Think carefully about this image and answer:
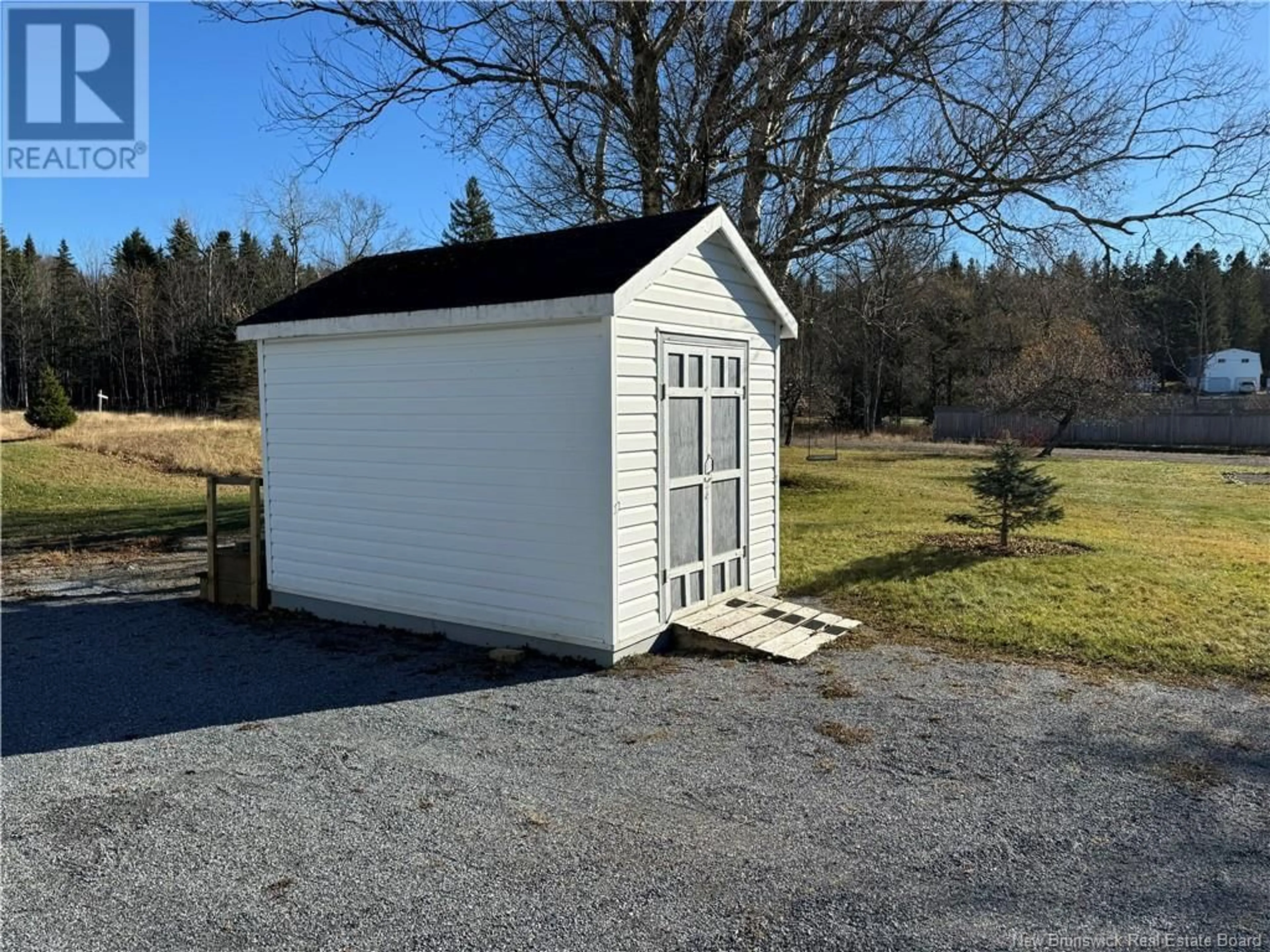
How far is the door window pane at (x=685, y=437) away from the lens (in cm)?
655

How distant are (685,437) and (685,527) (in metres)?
0.70

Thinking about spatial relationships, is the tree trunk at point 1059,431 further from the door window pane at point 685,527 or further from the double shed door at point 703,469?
the door window pane at point 685,527

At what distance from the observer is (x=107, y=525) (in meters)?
14.3

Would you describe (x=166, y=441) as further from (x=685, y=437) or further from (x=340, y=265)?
(x=685, y=437)

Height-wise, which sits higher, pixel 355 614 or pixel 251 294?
pixel 251 294

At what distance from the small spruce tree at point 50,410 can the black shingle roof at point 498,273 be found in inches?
838

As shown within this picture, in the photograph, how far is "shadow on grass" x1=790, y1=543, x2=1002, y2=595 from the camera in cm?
858

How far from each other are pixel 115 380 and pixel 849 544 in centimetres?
4775

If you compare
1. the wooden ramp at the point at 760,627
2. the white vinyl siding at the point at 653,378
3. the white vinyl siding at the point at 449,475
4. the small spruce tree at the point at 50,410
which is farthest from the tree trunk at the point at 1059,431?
the small spruce tree at the point at 50,410

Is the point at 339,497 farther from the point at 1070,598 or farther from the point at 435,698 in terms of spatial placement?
the point at 1070,598

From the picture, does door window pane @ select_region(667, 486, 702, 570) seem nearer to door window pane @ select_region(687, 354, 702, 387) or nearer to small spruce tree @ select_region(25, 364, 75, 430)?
door window pane @ select_region(687, 354, 702, 387)

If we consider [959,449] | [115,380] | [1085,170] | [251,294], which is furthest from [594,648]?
[115,380]

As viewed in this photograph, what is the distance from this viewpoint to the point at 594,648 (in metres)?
6.09

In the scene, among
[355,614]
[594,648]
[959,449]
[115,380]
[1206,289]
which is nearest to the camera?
[594,648]
